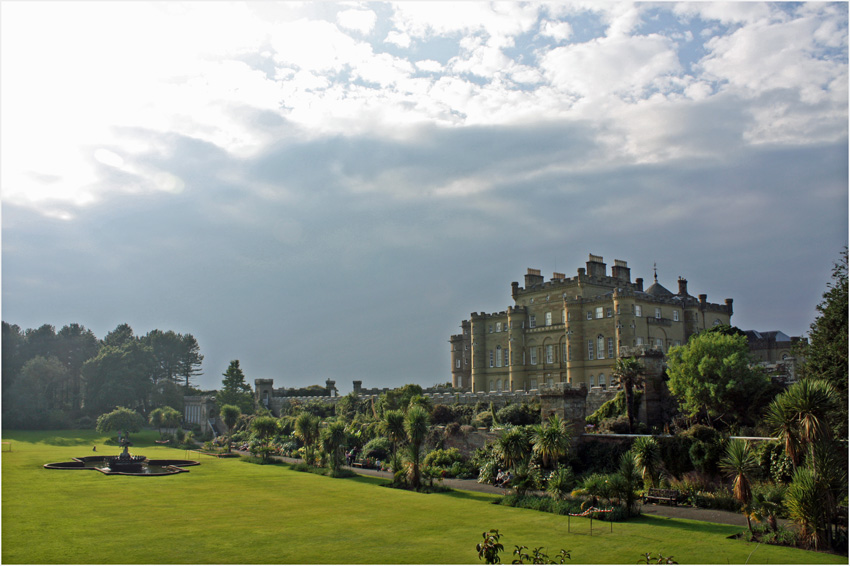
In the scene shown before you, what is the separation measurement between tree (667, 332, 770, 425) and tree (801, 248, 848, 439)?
15.4ft

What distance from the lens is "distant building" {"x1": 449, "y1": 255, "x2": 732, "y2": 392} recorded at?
53500 mm

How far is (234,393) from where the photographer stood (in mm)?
72000

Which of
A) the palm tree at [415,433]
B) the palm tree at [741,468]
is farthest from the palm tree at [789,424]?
the palm tree at [415,433]

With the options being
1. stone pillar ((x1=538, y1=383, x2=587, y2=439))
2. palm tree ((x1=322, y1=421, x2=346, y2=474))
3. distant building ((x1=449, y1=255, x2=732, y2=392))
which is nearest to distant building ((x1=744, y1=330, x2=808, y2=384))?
distant building ((x1=449, y1=255, x2=732, y2=392))

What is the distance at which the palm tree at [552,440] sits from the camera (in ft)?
90.5

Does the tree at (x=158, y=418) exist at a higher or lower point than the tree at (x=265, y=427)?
lower

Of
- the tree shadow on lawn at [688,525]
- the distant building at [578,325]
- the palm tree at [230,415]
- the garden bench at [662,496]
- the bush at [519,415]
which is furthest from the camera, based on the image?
the palm tree at [230,415]

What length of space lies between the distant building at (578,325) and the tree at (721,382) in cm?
2019

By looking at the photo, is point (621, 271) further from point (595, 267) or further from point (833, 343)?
point (833, 343)

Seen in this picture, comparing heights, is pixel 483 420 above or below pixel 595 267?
below

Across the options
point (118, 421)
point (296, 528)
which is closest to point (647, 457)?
point (296, 528)

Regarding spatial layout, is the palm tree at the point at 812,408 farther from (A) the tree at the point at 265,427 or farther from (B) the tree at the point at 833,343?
(A) the tree at the point at 265,427

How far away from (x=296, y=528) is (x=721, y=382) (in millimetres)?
21176

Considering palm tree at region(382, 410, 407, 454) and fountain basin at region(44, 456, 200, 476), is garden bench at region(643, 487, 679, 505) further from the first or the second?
fountain basin at region(44, 456, 200, 476)
